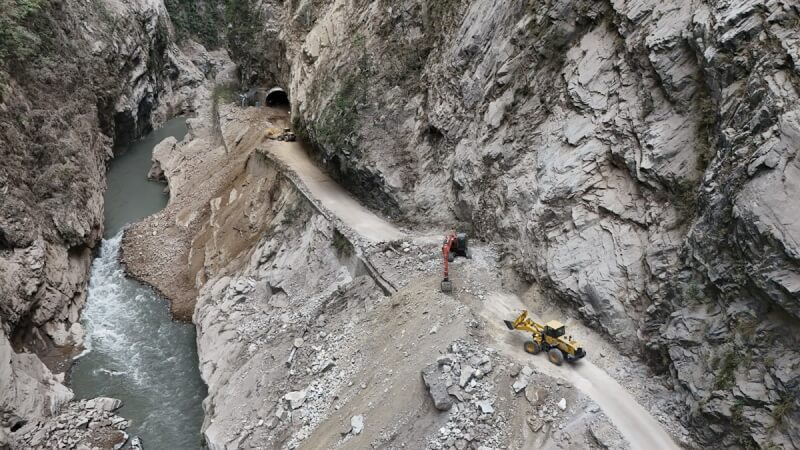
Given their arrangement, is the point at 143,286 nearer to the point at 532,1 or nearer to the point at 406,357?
the point at 406,357

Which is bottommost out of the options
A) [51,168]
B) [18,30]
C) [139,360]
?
[139,360]

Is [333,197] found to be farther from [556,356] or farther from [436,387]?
[556,356]

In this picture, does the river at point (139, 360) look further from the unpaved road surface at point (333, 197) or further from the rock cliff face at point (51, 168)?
the unpaved road surface at point (333, 197)

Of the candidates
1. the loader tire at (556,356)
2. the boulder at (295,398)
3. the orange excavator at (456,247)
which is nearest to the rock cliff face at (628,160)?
the orange excavator at (456,247)

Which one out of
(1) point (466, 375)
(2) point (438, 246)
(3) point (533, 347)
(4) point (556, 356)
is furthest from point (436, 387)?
(2) point (438, 246)

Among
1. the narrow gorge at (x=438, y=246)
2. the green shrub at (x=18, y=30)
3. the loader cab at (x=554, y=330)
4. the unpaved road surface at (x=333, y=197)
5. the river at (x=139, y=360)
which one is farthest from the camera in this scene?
the green shrub at (x=18, y=30)

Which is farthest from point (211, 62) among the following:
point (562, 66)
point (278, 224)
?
point (562, 66)
